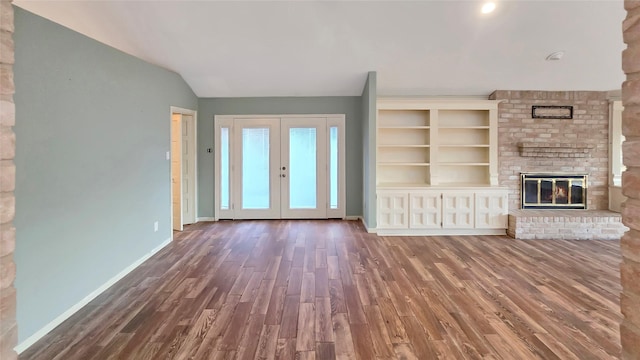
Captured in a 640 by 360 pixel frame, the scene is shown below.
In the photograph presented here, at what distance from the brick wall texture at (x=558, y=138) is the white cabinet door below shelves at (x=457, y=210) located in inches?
32.6

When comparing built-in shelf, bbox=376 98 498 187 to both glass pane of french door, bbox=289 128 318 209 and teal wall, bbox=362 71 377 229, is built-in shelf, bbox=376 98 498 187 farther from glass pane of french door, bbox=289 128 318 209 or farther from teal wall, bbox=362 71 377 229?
glass pane of french door, bbox=289 128 318 209

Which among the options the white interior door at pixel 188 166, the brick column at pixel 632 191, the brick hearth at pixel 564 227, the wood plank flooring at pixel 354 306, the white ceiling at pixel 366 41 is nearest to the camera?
the brick column at pixel 632 191

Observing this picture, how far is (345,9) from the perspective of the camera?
Answer: 3520mm

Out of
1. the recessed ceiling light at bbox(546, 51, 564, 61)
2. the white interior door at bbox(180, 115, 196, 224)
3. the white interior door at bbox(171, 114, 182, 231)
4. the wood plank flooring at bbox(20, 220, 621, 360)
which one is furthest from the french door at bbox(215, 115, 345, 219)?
the recessed ceiling light at bbox(546, 51, 564, 61)

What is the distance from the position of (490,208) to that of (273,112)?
4.08 m

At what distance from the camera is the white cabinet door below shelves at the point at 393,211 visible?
16.5 feet

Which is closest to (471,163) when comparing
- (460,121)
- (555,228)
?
(460,121)

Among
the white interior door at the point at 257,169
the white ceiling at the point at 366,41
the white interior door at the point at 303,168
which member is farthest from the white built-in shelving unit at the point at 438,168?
the white interior door at the point at 257,169

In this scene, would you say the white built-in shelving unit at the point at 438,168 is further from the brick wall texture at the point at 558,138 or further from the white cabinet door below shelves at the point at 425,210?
the brick wall texture at the point at 558,138

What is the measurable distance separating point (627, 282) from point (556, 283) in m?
2.62

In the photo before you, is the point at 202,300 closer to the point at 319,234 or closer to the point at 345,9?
the point at 319,234

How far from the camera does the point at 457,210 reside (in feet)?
16.6

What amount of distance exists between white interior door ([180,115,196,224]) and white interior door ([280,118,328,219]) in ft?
5.25

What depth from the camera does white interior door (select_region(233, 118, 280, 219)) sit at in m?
5.97
